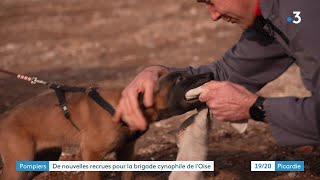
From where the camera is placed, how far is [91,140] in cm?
507

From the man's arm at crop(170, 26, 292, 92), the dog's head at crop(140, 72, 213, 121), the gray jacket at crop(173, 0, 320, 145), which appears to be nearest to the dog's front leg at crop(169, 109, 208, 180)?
the dog's head at crop(140, 72, 213, 121)

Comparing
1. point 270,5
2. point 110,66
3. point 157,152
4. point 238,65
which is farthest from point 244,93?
point 110,66

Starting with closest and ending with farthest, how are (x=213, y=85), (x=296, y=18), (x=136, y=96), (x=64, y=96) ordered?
(x=296, y=18)
(x=213, y=85)
(x=136, y=96)
(x=64, y=96)

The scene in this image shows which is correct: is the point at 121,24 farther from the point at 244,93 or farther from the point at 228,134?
the point at 244,93

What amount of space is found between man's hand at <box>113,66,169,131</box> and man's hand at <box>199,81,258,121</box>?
63 cm

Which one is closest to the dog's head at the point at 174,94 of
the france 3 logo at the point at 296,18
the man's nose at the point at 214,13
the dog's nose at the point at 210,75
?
the dog's nose at the point at 210,75

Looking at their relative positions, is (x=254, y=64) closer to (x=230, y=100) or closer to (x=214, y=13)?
(x=214, y=13)

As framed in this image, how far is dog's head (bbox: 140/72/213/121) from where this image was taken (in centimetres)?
450

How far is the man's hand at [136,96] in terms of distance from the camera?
14.5 feet

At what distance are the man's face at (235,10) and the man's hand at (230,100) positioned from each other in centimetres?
46

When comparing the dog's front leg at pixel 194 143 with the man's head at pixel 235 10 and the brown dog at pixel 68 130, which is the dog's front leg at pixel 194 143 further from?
the man's head at pixel 235 10

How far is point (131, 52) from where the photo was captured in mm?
12703

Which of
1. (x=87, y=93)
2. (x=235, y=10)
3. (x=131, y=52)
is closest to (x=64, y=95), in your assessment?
(x=87, y=93)

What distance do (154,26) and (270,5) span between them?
1125 cm
